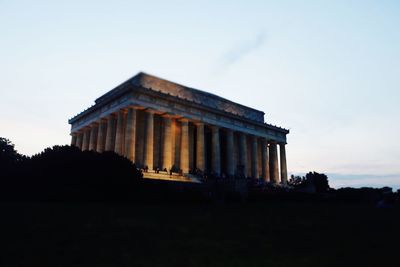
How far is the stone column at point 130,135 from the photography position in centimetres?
4303

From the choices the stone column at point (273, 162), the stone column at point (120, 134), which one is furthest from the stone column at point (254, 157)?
the stone column at point (120, 134)

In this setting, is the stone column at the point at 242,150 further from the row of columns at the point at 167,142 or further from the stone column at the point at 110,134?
the stone column at the point at 110,134

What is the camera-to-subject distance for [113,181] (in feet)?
84.7

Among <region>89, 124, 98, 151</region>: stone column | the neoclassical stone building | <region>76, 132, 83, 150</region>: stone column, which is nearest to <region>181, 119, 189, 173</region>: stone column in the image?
the neoclassical stone building

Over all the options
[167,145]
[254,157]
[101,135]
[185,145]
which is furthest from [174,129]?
[254,157]

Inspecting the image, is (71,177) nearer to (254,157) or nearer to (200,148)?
(200,148)

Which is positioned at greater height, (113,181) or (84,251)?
(113,181)

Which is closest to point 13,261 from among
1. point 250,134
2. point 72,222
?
point 72,222

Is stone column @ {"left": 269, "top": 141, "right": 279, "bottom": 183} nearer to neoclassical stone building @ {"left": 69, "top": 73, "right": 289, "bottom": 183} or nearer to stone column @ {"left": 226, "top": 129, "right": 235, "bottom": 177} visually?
neoclassical stone building @ {"left": 69, "top": 73, "right": 289, "bottom": 183}

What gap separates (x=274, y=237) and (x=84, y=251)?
7313 millimetres

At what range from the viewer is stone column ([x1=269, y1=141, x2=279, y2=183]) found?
A: 66.6m

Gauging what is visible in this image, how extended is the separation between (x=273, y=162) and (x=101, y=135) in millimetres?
34812

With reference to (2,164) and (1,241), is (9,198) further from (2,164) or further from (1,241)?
(1,241)

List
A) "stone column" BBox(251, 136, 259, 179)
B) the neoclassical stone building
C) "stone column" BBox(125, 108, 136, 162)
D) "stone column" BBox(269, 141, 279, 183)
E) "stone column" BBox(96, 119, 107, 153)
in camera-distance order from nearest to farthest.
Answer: "stone column" BBox(125, 108, 136, 162) < the neoclassical stone building < "stone column" BBox(96, 119, 107, 153) < "stone column" BBox(251, 136, 259, 179) < "stone column" BBox(269, 141, 279, 183)
